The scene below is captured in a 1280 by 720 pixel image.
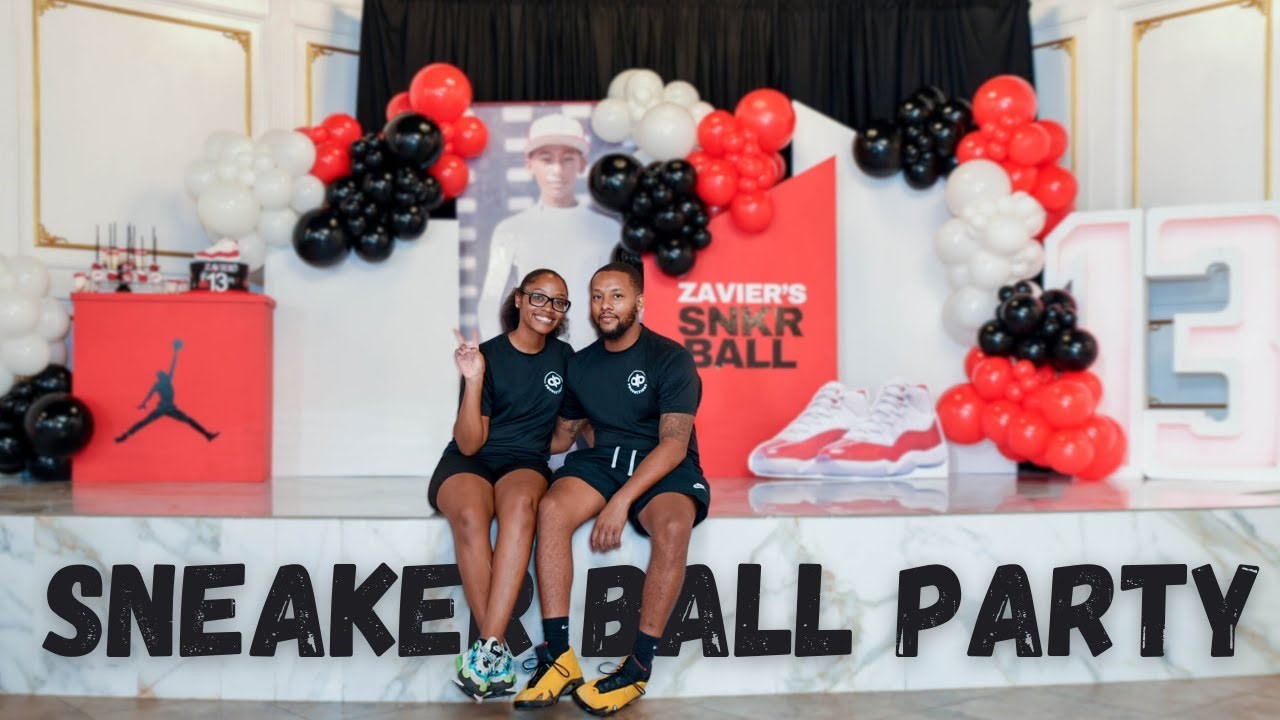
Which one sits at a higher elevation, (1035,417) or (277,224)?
(277,224)

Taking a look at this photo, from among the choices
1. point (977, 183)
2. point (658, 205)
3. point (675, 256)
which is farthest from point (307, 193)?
point (977, 183)

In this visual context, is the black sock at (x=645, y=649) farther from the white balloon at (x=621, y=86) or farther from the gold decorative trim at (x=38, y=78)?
the gold decorative trim at (x=38, y=78)

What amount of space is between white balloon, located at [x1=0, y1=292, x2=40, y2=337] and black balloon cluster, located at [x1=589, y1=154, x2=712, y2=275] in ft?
8.27

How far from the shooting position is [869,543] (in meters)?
3.18

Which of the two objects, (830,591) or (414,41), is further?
(414,41)

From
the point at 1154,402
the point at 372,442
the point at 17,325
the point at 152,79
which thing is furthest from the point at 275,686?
the point at 1154,402

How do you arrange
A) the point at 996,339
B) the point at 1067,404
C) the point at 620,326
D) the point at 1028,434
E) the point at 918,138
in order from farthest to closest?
the point at 918,138, the point at 996,339, the point at 1028,434, the point at 1067,404, the point at 620,326

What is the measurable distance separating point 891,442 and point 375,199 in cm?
255

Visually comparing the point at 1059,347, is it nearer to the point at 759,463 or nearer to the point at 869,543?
the point at 759,463

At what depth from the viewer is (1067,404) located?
4594 mm

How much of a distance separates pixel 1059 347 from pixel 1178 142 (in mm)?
1745

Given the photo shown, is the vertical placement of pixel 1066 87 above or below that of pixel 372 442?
above

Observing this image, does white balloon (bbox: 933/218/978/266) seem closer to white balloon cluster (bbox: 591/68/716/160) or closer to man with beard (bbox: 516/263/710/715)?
white balloon cluster (bbox: 591/68/716/160)

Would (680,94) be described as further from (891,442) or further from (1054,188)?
(891,442)
